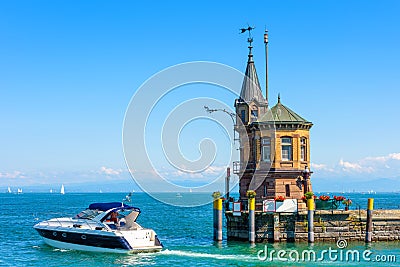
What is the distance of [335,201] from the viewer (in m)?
51.6

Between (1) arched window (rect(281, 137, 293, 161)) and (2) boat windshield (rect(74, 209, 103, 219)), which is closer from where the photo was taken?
→ (2) boat windshield (rect(74, 209, 103, 219))

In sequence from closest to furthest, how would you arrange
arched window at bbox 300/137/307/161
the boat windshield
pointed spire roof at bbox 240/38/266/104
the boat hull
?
the boat hull
the boat windshield
arched window at bbox 300/137/307/161
pointed spire roof at bbox 240/38/266/104

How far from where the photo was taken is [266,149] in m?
53.4

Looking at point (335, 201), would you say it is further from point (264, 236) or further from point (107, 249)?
point (107, 249)

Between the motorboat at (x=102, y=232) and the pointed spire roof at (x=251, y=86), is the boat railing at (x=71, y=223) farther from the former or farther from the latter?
the pointed spire roof at (x=251, y=86)

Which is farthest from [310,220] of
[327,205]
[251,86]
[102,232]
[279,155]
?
[102,232]

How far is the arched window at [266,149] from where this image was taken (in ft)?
175

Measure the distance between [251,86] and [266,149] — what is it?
796cm

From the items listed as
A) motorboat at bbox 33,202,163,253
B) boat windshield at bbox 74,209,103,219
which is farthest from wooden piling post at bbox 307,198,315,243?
boat windshield at bbox 74,209,103,219

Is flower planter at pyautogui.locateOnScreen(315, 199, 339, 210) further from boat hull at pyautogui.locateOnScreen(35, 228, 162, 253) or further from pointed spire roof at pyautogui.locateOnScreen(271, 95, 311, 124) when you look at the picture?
boat hull at pyautogui.locateOnScreen(35, 228, 162, 253)

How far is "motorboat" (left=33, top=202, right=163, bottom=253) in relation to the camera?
4669 centimetres

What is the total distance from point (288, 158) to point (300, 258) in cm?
1168

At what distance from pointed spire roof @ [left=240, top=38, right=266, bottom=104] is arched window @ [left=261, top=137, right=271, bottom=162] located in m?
5.56

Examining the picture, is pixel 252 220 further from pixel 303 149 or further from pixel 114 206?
pixel 114 206
